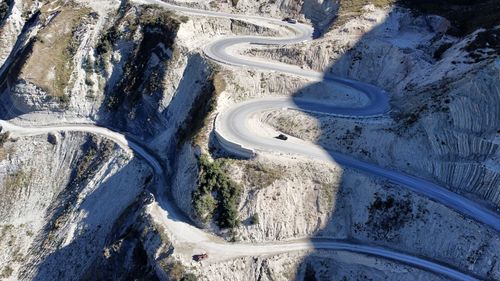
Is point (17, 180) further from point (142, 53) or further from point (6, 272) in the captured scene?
point (142, 53)

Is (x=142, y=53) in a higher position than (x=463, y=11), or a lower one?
lower

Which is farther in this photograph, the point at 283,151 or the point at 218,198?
the point at 283,151

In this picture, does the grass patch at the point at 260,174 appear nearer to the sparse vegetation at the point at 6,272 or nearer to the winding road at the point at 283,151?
the winding road at the point at 283,151

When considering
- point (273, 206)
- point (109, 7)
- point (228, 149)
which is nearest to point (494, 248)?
point (273, 206)

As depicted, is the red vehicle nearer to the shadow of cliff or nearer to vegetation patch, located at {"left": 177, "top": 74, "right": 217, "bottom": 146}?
the shadow of cliff

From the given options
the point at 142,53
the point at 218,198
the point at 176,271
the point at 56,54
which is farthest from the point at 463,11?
the point at 56,54

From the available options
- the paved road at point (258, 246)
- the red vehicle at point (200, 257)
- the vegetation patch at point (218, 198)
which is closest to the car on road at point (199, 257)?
the red vehicle at point (200, 257)

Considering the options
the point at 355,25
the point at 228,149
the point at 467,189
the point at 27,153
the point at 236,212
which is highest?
the point at 355,25

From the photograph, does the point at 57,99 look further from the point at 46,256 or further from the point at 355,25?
the point at 355,25

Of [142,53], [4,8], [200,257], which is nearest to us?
[200,257]
